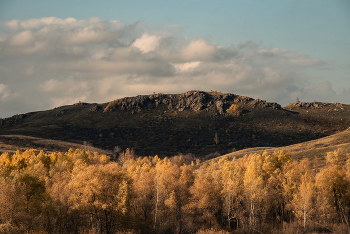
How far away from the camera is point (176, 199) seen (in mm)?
56875

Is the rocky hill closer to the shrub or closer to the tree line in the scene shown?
the shrub

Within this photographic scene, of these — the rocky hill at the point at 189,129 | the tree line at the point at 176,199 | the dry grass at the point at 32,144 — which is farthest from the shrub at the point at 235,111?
the tree line at the point at 176,199

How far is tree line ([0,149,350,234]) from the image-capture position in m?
41.3

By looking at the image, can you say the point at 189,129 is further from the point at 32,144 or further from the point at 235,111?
the point at 32,144

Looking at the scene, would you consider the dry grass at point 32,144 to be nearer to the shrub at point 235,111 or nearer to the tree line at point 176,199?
the tree line at point 176,199

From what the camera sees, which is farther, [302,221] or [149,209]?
[149,209]

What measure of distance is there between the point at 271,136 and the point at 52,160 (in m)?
119

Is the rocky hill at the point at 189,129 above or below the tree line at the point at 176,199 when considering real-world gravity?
above

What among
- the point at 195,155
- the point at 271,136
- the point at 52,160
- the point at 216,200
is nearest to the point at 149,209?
the point at 216,200

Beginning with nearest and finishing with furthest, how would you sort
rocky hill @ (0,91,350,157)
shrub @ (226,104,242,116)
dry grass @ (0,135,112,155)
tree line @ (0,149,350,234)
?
tree line @ (0,149,350,234) < dry grass @ (0,135,112,155) < rocky hill @ (0,91,350,157) < shrub @ (226,104,242,116)

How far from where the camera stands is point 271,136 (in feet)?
519

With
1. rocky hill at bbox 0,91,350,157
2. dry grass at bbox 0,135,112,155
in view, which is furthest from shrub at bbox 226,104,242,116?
dry grass at bbox 0,135,112,155

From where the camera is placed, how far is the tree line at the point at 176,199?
41.3m

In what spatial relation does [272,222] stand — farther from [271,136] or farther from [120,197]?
[271,136]
